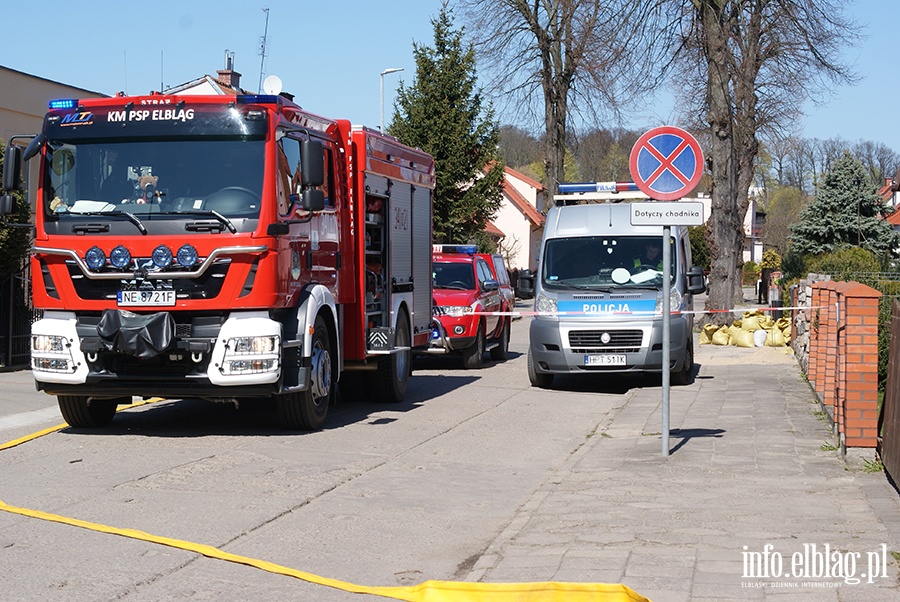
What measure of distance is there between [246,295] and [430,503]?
3087 millimetres

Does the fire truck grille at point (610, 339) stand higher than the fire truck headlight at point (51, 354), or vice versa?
the fire truck headlight at point (51, 354)

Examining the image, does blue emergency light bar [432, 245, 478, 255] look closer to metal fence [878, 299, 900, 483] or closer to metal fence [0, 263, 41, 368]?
metal fence [0, 263, 41, 368]

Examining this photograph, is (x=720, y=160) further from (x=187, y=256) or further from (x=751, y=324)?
(x=187, y=256)

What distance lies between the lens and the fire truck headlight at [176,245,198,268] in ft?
33.9

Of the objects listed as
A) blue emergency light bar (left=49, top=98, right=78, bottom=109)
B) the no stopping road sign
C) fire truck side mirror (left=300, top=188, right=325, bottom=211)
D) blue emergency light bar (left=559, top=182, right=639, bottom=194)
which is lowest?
fire truck side mirror (left=300, top=188, right=325, bottom=211)

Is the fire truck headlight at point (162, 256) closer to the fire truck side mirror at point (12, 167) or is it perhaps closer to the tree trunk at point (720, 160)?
the fire truck side mirror at point (12, 167)

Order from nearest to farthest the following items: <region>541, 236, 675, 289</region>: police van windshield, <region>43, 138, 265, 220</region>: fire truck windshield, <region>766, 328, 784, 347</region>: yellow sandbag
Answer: <region>43, 138, 265, 220</region>: fire truck windshield, <region>541, 236, 675, 289</region>: police van windshield, <region>766, 328, 784, 347</region>: yellow sandbag

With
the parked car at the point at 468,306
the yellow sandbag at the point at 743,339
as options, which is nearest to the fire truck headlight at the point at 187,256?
the parked car at the point at 468,306

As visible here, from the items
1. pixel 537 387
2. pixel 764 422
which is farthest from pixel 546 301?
pixel 764 422

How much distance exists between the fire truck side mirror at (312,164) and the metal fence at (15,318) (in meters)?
7.92

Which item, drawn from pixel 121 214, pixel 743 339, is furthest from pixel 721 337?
pixel 121 214

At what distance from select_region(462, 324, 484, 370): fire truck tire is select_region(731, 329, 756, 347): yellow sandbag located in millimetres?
6193

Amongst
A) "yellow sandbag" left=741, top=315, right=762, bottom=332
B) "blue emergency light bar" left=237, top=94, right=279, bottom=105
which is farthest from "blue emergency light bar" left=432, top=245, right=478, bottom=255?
"blue emergency light bar" left=237, top=94, right=279, bottom=105

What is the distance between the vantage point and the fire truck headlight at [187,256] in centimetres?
1034
